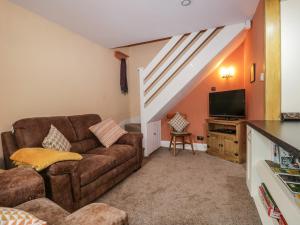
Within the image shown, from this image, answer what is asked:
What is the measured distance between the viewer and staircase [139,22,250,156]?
3.09 m

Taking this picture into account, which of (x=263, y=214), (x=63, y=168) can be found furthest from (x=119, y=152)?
(x=263, y=214)

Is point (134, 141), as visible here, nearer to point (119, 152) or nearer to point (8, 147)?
point (119, 152)

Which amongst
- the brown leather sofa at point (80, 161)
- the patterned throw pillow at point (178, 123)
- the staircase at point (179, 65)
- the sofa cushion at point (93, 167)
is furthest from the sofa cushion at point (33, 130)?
the patterned throw pillow at point (178, 123)

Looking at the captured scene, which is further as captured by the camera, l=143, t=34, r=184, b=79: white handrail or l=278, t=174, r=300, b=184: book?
l=143, t=34, r=184, b=79: white handrail

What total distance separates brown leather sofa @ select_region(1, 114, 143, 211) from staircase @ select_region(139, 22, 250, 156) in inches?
38.3

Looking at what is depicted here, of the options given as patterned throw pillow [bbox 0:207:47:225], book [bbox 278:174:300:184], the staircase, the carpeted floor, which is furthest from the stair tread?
patterned throw pillow [bbox 0:207:47:225]

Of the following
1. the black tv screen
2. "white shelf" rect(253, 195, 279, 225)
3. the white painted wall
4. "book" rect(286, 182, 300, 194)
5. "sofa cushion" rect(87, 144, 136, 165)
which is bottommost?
"white shelf" rect(253, 195, 279, 225)

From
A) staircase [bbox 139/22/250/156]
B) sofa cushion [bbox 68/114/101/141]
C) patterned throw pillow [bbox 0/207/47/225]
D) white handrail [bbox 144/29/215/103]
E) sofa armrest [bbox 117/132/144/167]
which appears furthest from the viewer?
white handrail [bbox 144/29/215/103]

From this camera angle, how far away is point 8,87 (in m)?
2.12

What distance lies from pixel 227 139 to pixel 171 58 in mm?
1980

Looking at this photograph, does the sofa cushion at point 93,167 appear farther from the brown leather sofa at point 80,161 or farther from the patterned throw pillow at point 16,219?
the patterned throw pillow at point 16,219

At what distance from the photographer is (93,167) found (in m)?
1.95

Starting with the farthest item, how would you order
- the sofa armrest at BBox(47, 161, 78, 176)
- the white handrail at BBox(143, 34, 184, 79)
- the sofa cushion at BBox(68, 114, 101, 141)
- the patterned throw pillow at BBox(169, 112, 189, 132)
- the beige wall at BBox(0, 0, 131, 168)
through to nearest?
the patterned throw pillow at BBox(169, 112, 189, 132) → the white handrail at BBox(143, 34, 184, 79) → the sofa cushion at BBox(68, 114, 101, 141) → the beige wall at BBox(0, 0, 131, 168) → the sofa armrest at BBox(47, 161, 78, 176)

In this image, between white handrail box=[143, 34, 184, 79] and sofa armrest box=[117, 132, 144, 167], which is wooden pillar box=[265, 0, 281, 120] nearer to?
white handrail box=[143, 34, 184, 79]
